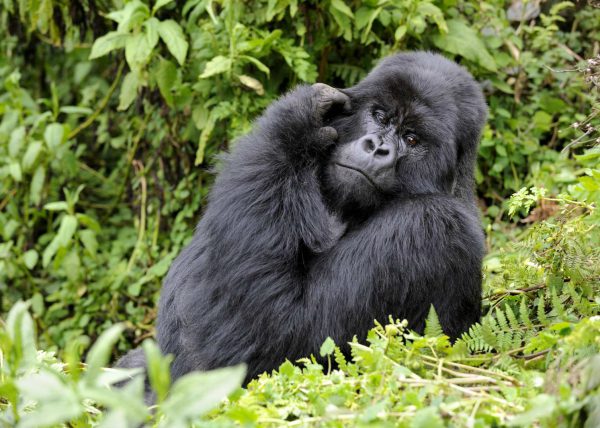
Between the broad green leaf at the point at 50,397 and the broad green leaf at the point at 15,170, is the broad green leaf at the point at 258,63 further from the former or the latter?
the broad green leaf at the point at 50,397

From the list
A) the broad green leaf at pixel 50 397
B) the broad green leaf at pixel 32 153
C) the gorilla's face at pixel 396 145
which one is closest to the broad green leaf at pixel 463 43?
the gorilla's face at pixel 396 145

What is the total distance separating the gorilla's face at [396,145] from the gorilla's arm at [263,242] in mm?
92

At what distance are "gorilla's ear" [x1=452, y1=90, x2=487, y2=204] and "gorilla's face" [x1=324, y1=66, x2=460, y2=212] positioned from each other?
0.20ft

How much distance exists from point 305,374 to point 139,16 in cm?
327

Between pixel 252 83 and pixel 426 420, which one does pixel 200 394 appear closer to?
pixel 426 420

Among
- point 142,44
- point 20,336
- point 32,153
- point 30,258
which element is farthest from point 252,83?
point 20,336

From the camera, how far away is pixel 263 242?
119 inches

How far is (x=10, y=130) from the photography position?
18.7 ft

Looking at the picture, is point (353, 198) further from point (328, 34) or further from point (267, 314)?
point (328, 34)

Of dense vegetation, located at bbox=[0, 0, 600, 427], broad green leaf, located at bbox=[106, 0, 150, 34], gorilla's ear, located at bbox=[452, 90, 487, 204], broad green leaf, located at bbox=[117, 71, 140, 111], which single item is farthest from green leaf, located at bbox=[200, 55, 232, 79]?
gorilla's ear, located at bbox=[452, 90, 487, 204]

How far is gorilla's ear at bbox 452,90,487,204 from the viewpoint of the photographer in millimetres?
3346

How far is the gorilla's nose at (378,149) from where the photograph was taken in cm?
315

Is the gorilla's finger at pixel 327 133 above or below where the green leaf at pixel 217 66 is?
below

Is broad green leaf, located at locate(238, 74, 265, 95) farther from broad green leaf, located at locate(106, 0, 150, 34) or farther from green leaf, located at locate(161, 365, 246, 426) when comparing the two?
green leaf, located at locate(161, 365, 246, 426)
